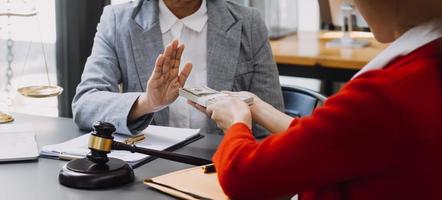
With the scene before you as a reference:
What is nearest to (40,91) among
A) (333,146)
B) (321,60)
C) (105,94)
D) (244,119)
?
(105,94)

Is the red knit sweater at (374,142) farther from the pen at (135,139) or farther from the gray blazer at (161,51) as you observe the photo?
the gray blazer at (161,51)

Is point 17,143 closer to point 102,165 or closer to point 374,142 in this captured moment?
point 102,165

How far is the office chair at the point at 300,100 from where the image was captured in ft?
7.30

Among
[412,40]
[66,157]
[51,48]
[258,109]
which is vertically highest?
[412,40]

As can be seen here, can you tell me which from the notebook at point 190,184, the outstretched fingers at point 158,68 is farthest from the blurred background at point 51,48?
the notebook at point 190,184

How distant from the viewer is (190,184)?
53.4 inches

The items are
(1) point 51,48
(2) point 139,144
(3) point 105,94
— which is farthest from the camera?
(1) point 51,48

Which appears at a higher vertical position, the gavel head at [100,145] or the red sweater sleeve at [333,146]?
the red sweater sleeve at [333,146]

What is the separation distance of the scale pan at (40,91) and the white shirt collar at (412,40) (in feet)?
3.90

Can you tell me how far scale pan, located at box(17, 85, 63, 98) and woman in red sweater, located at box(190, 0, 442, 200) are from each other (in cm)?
106

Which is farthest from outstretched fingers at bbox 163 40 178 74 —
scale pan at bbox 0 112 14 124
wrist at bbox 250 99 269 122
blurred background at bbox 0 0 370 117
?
blurred background at bbox 0 0 370 117

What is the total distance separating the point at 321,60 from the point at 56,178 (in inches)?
70.0

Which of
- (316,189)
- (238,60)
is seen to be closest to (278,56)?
(238,60)

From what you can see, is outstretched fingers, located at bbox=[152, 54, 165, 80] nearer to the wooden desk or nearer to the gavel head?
the gavel head
